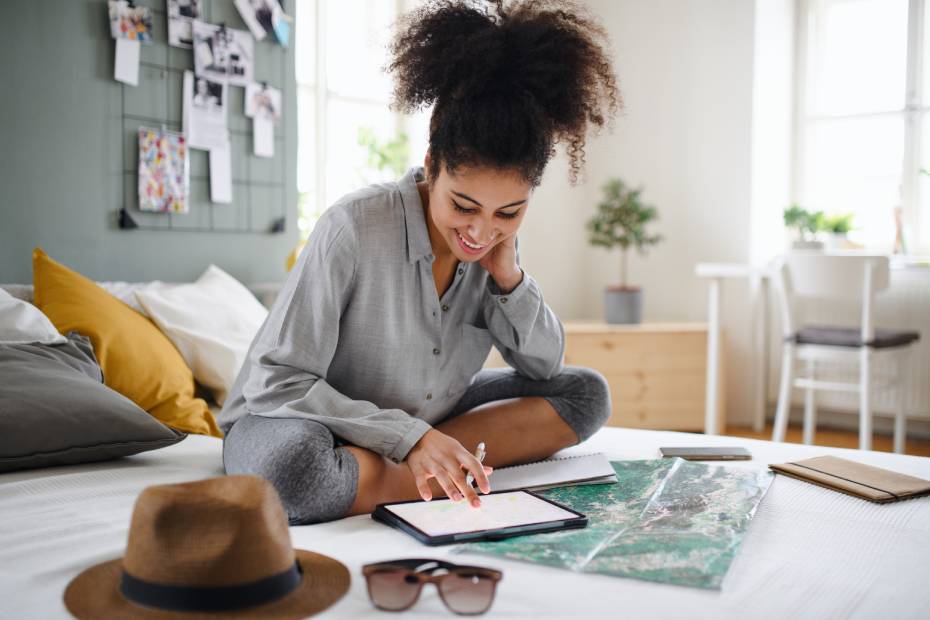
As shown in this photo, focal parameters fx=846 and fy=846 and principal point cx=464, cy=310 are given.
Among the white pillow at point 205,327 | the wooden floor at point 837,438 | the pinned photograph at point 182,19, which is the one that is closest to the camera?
the white pillow at point 205,327

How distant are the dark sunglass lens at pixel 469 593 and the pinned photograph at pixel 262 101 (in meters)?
2.06

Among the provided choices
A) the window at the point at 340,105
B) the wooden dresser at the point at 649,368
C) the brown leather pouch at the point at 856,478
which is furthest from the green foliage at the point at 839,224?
the brown leather pouch at the point at 856,478

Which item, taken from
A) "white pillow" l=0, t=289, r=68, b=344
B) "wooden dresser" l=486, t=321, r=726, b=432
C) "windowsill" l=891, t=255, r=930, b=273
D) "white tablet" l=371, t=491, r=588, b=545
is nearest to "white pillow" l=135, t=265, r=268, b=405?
"white pillow" l=0, t=289, r=68, b=344

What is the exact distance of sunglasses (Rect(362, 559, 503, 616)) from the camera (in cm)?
81

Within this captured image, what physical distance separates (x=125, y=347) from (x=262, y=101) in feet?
3.62

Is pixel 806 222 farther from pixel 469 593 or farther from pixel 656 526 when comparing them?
pixel 469 593

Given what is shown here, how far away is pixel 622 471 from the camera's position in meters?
1.40

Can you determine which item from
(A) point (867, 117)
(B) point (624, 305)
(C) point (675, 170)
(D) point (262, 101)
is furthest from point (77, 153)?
(A) point (867, 117)

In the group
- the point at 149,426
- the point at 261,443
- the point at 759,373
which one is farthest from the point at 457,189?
the point at 759,373

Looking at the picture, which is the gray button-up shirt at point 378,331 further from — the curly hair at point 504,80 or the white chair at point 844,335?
the white chair at point 844,335

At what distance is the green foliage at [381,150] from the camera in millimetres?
3562

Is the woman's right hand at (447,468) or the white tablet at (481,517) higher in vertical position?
the woman's right hand at (447,468)

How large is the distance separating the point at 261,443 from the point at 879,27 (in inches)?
148

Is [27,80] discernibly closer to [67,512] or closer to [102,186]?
[102,186]
